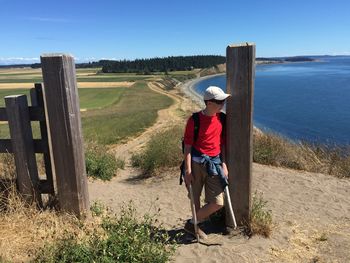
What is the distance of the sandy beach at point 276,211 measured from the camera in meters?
4.38

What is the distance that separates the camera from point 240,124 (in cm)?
461

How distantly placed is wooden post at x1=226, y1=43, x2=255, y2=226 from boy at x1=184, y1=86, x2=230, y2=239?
174 millimetres

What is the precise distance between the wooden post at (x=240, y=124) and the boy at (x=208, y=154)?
174mm

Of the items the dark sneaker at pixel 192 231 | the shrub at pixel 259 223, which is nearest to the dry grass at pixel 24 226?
the dark sneaker at pixel 192 231

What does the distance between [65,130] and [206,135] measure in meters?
1.63

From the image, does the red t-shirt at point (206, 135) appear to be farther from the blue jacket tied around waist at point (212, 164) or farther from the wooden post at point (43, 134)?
the wooden post at point (43, 134)

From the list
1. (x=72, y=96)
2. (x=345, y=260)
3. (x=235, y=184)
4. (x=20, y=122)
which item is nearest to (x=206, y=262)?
(x=235, y=184)

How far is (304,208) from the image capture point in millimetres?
6328

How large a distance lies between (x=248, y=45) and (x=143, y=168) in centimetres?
595

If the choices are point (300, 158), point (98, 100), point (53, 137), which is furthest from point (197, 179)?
point (98, 100)

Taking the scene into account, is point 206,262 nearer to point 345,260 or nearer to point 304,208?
point 345,260

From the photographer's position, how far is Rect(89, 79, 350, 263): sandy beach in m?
4.38

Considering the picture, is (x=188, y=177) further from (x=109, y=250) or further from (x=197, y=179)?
(x=109, y=250)

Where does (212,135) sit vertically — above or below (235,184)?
above
